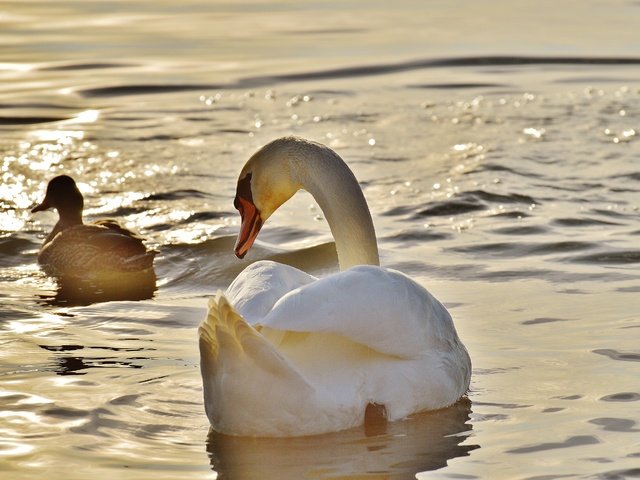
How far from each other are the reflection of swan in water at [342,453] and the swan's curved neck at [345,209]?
1411 mm

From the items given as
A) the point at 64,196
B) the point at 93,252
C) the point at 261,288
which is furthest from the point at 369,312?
the point at 64,196

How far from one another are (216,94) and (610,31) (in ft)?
19.0

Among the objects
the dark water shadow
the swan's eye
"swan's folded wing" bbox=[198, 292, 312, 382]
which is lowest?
the dark water shadow

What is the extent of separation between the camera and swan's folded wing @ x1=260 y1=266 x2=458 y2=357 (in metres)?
5.45

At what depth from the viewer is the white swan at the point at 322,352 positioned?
212 inches

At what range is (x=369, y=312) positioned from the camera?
18.7 ft

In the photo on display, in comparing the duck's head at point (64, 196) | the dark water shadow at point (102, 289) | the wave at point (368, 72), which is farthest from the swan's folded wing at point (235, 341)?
the wave at point (368, 72)

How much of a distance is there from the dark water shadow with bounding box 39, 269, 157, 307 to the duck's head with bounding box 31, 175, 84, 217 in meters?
0.83

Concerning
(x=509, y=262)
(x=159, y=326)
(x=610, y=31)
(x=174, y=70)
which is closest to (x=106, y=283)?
(x=159, y=326)

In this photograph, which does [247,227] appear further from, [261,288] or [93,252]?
[93,252]

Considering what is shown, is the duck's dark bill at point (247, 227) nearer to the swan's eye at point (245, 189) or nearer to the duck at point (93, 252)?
the swan's eye at point (245, 189)

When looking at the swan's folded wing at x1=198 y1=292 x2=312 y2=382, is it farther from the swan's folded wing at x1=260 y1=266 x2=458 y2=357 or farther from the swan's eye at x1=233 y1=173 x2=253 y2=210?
the swan's eye at x1=233 y1=173 x2=253 y2=210

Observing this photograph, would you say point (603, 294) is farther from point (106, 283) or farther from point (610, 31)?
point (610, 31)

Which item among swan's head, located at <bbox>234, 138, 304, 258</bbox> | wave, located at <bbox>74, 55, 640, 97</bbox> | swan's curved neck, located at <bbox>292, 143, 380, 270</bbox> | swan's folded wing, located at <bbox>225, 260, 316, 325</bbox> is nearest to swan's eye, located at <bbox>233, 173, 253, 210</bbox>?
swan's head, located at <bbox>234, 138, 304, 258</bbox>
